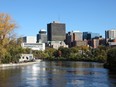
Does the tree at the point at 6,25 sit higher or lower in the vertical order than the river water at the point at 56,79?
higher

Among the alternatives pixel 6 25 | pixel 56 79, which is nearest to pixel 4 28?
pixel 6 25

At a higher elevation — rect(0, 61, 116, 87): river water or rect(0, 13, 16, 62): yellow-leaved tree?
rect(0, 13, 16, 62): yellow-leaved tree

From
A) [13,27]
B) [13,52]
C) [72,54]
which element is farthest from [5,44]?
[72,54]

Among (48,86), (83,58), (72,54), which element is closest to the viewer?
(48,86)

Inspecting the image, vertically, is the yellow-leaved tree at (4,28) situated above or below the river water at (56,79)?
above

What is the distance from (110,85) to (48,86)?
8.62 metres

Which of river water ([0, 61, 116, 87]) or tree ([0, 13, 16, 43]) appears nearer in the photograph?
river water ([0, 61, 116, 87])

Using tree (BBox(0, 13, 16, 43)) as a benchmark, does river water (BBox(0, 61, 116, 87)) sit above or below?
below

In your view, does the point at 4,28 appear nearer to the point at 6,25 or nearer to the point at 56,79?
the point at 6,25

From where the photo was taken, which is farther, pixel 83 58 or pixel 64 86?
pixel 83 58

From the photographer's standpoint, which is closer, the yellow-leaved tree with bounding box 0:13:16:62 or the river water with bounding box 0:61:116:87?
the river water with bounding box 0:61:116:87

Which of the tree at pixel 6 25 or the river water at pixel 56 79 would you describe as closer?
the river water at pixel 56 79

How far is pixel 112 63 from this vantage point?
82.4 metres

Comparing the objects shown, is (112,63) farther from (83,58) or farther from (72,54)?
(72,54)
